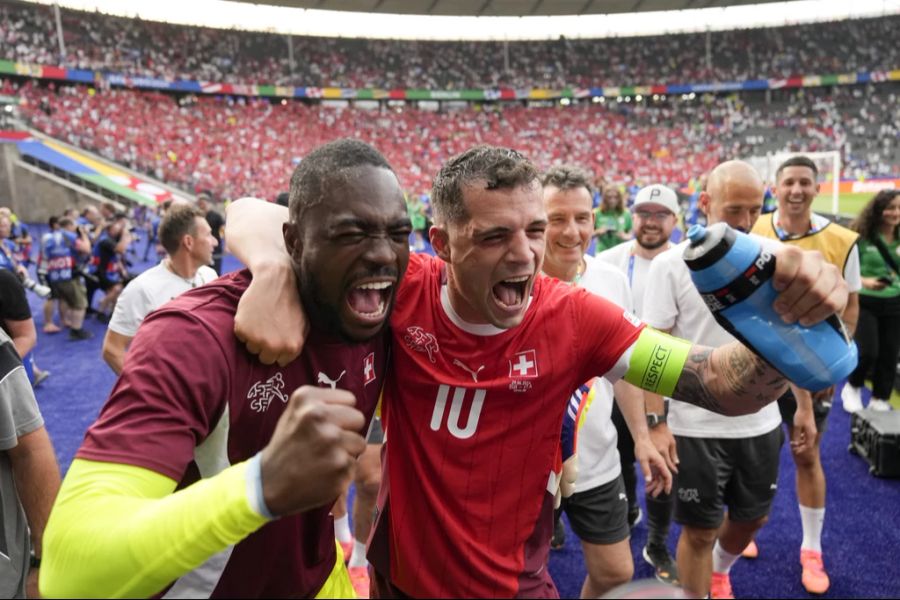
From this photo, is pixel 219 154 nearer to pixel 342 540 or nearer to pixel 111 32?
pixel 111 32

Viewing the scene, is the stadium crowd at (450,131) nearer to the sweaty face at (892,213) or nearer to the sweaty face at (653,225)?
the sweaty face at (653,225)

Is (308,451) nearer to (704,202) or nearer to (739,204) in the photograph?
(739,204)

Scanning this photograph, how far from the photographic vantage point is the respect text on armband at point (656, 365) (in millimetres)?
1856

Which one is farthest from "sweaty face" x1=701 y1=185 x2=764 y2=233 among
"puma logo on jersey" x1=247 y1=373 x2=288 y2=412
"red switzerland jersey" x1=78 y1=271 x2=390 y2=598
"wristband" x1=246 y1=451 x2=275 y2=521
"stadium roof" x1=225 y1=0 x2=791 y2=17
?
"stadium roof" x1=225 y1=0 x2=791 y2=17

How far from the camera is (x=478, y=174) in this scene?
6.32ft

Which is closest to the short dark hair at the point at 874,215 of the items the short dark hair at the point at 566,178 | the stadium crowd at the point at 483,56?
the short dark hair at the point at 566,178

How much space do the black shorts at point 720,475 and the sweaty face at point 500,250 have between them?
1818mm

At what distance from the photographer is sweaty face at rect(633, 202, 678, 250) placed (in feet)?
15.1

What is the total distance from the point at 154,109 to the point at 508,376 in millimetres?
39321

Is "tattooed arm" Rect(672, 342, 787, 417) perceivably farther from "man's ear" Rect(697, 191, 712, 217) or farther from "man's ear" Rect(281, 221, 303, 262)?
"man's ear" Rect(697, 191, 712, 217)

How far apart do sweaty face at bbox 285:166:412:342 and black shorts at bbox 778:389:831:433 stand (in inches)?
127

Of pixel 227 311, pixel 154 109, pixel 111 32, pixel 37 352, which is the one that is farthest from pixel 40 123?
pixel 227 311

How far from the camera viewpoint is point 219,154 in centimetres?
3453

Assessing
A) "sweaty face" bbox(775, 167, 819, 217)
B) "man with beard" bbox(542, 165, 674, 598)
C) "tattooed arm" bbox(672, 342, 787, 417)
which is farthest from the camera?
"sweaty face" bbox(775, 167, 819, 217)
